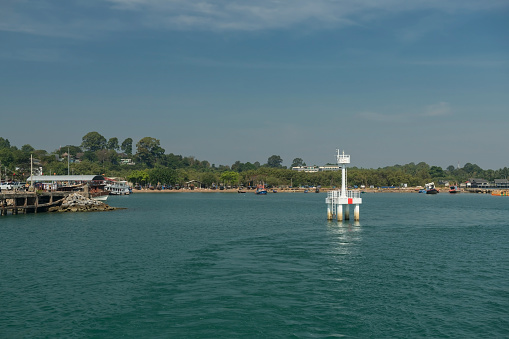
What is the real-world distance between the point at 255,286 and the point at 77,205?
8474cm

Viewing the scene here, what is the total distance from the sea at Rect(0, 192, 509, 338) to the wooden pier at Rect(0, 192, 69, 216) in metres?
39.4

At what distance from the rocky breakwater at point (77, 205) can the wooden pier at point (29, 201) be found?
1.43m

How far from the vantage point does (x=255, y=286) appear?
33.6m

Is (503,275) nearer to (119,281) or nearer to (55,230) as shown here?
(119,281)

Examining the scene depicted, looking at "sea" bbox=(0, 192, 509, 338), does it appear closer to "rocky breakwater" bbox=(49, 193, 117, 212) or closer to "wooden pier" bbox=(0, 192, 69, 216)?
"wooden pier" bbox=(0, 192, 69, 216)

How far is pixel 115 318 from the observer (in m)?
26.7

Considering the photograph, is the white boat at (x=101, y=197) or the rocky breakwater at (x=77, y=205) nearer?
the rocky breakwater at (x=77, y=205)

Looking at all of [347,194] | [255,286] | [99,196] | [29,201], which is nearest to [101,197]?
[99,196]

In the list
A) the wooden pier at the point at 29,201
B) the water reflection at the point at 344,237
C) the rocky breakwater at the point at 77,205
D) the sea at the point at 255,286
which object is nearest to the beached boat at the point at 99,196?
the wooden pier at the point at 29,201

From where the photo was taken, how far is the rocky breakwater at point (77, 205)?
105 meters

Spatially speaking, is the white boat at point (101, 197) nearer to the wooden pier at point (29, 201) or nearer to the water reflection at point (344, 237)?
the wooden pier at point (29, 201)

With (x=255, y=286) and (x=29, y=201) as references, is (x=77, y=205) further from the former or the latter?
(x=255, y=286)

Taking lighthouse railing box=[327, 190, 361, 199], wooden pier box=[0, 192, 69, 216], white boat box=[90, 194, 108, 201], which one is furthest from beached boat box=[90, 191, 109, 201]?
lighthouse railing box=[327, 190, 361, 199]

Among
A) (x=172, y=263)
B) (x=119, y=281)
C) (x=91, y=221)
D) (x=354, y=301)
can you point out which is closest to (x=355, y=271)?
(x=354, y=301)
